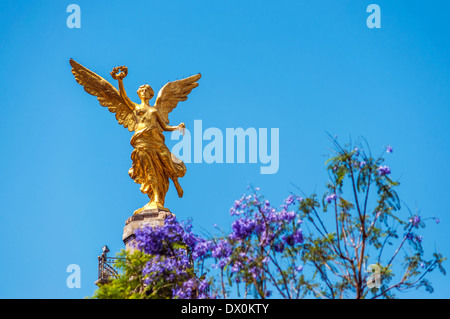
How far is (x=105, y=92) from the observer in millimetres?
35031

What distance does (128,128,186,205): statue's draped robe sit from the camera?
33.8m

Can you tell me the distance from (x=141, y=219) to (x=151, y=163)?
2.13 m

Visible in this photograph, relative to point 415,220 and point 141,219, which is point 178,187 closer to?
point 141,219

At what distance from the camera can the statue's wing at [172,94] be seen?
3506 centimetres

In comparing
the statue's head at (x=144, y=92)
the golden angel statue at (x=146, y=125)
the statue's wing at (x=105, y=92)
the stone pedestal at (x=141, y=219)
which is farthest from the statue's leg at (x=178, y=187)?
the statue's head at (x=144, y=92)

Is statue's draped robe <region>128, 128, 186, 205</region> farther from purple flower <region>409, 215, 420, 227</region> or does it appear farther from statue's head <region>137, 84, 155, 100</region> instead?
purple flower <region>409, 215, 420, 227</region>

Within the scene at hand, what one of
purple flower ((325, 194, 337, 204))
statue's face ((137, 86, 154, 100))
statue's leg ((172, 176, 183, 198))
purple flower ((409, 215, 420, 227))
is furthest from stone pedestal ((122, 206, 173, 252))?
purple flower ((409, 215, 420, 227))

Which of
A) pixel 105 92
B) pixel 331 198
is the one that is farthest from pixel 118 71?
pixel 331 198

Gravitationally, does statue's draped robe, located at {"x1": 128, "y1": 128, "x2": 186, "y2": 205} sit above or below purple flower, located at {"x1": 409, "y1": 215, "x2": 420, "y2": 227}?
above

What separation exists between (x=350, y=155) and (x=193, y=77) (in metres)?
12.9

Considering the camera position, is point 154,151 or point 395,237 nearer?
point 395,237
